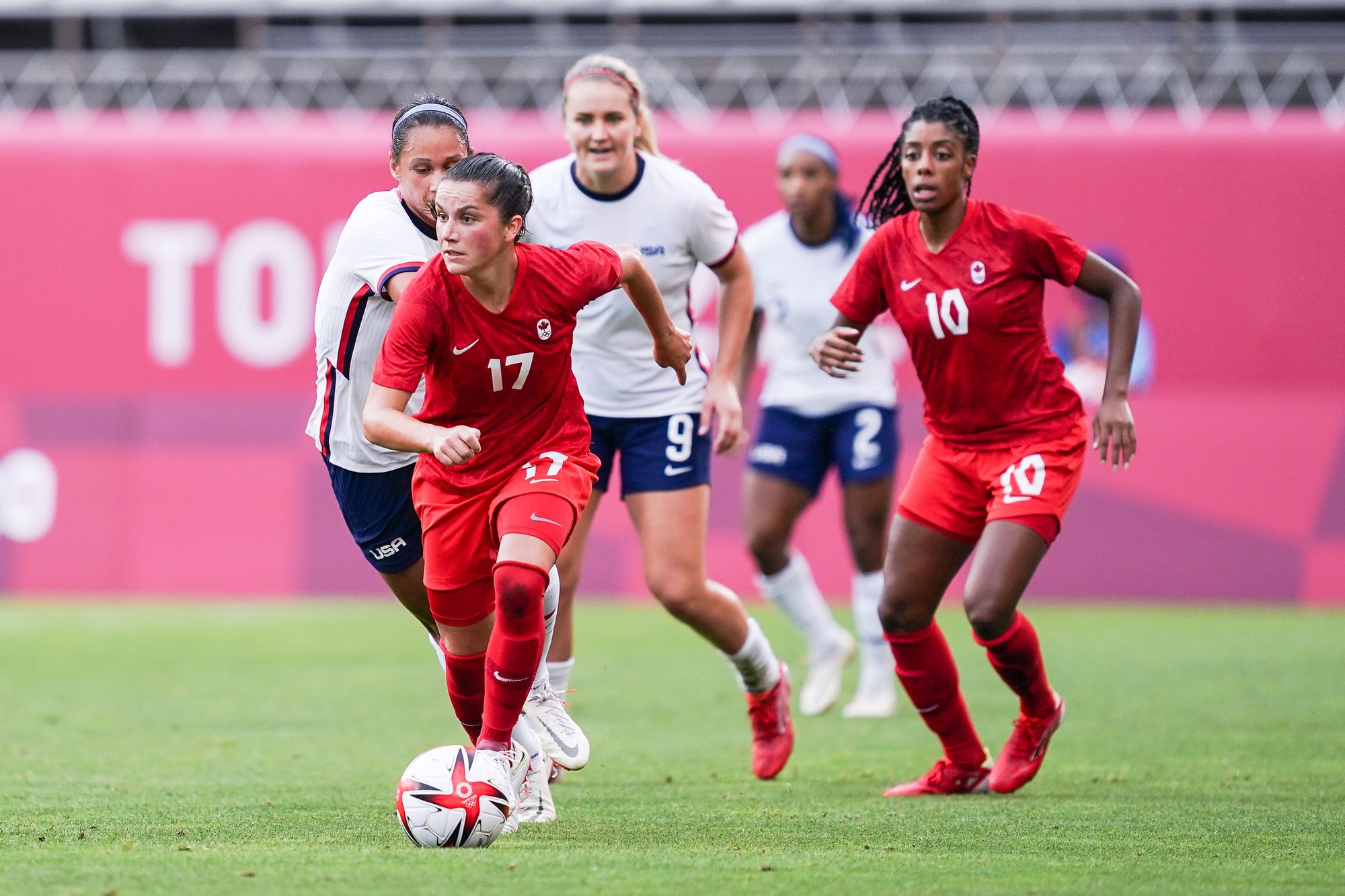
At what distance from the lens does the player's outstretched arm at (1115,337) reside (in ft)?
18.8

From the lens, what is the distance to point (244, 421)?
13.6 m

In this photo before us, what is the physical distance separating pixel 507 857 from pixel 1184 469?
368 inches

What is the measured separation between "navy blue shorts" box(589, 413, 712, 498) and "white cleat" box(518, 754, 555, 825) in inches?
50.8

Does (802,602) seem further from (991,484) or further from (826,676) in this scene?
(991,484)

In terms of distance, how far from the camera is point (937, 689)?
5.98 meters

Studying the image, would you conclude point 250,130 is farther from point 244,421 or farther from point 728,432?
point 728,432

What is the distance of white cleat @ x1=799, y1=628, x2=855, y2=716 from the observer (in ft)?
27.9

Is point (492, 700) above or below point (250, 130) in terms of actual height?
below

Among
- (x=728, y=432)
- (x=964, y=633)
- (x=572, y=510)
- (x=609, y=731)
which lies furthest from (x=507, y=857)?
(x=964, y=633)

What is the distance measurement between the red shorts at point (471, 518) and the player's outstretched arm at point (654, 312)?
2.00ft

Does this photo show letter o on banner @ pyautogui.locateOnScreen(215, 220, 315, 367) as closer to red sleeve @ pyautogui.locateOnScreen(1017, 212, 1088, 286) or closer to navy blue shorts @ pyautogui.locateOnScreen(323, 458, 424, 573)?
navy blue shorts @ pyautogui.locateOnScreen(323, 458, 424, 573)

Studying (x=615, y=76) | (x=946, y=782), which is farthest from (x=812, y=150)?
(x=946, y=782)

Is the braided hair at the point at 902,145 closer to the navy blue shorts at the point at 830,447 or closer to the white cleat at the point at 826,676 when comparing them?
the navy blue shorts at the point at 830,447

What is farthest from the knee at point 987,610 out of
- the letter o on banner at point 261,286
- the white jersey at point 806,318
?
the letter o on banner at point 261,286
